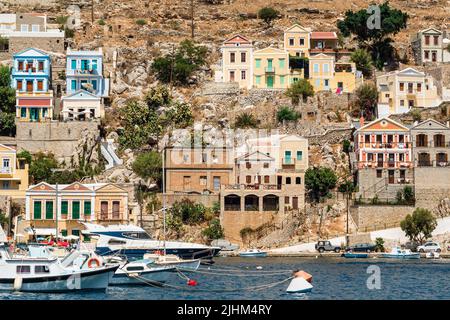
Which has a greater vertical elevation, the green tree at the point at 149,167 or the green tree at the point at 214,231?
the green tree at the point at 149,167

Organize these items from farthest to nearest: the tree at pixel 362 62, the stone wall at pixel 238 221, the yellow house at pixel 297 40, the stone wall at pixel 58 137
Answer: the yellow house at pixel 297 40, the tree at pixel 362 62, the stone wall at pixel 58 137, the stone wall at pixel 238 221

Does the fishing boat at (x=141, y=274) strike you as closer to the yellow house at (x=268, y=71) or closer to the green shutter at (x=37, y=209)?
the green shutter at (x=37, y=209)

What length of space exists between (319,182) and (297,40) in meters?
23.8

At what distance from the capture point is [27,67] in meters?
89.8

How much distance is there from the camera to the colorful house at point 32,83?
86875 millimetres

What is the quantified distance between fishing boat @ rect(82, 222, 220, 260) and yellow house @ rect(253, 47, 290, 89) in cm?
3125

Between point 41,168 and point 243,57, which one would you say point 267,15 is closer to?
point 243,57

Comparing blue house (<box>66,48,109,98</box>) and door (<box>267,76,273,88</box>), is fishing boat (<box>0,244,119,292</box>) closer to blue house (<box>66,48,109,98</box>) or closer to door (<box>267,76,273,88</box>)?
blue house (<box>66,48,109,98</box>)

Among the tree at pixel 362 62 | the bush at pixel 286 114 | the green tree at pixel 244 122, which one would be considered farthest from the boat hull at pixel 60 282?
the tree at pixel 362 62

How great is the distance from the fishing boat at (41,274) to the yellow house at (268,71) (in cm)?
5491

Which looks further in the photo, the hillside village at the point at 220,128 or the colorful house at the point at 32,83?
the colorful house at the point at 32,83

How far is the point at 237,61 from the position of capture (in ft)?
311

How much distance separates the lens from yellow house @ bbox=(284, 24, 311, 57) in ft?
322

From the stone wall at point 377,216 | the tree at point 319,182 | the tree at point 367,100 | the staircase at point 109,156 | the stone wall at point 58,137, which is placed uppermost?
the tree at point 367,100
